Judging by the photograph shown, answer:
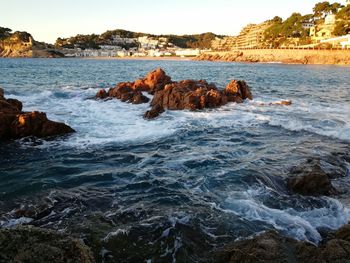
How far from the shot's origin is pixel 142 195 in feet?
36.7

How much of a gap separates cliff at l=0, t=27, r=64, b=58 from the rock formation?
629 feet

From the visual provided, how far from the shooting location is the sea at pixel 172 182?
870 centimetres

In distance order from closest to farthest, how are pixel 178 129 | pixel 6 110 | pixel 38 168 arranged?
pixel 38 168
pixel 6 110
pixel 178 129

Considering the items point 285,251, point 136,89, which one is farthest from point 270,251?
point 136,89

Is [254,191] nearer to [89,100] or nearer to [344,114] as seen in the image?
[344,114]

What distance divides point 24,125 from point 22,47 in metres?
194

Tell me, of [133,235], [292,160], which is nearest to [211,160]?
[292,160]

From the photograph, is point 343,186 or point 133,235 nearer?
point 133,235

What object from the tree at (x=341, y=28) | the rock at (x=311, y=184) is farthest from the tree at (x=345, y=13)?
the rock at (x=311, y=184)

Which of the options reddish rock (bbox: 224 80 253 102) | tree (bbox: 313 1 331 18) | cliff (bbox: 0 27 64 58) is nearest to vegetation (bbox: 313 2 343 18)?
tree (bbox: 313 1 331 18)

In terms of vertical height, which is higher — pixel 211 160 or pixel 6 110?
pixel 6 110

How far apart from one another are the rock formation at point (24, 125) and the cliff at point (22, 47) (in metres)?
192

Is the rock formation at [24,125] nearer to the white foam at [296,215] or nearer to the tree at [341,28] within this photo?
the white foam at [296,215]

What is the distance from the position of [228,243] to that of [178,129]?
1245 centimetres
